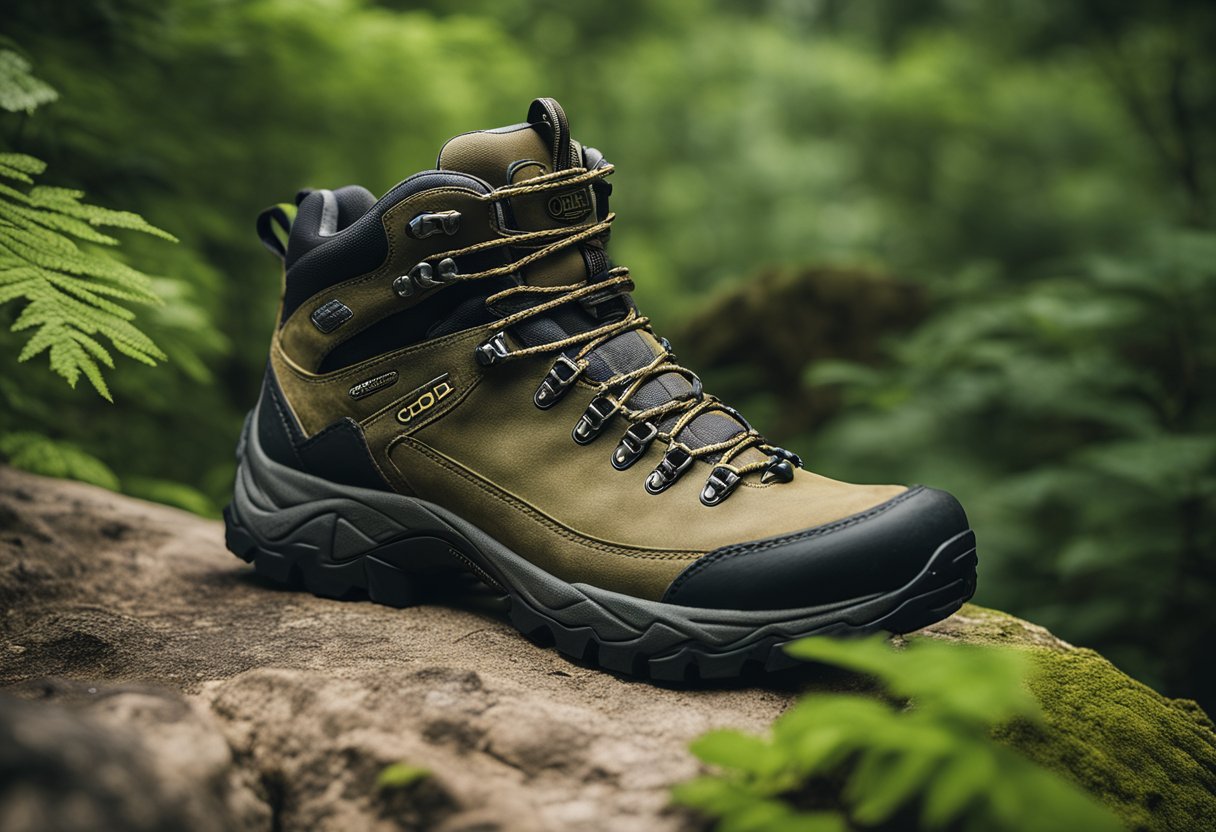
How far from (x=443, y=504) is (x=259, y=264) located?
329cm

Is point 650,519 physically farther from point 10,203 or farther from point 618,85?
point 618,85

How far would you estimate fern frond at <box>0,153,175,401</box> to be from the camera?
1611 millimetres

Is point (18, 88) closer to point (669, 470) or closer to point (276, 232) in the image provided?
point (276, 232)

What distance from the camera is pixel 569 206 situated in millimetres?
1896

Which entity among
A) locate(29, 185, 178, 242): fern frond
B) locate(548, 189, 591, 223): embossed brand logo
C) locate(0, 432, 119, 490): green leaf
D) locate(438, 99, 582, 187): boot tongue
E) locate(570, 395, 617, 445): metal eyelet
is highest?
locate(438, 99, 582, 187): boot tongue

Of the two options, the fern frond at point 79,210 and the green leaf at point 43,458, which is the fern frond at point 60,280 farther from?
the green leaf at point 43,458

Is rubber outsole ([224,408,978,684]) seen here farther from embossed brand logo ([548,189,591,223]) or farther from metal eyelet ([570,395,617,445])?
embossed brand logo ([548,189,591,223])

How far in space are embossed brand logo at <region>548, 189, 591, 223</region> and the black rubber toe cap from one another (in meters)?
0.82

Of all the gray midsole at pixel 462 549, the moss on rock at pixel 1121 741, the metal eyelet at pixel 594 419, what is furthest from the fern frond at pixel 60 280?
the moss on rock at pixel 1121 741

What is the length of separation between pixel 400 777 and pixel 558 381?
0.88 meters

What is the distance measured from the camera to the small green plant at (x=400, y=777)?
45.0 inches

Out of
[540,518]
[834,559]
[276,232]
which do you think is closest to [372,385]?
[540,518]

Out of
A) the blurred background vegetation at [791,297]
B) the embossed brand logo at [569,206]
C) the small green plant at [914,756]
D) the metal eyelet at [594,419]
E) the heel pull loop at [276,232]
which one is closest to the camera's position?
the small green plant at [914,756]

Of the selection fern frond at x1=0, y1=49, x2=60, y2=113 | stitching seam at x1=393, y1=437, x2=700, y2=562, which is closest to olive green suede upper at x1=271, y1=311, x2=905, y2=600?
stitching seam at x1=393, y1=437, x2=700, y2=562
